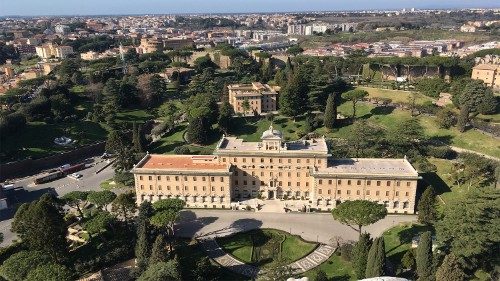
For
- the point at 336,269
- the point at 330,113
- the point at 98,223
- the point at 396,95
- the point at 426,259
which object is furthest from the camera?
the point at 396,95

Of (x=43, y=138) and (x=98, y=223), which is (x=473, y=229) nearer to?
(x=98, y=223)

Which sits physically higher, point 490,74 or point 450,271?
point 490,74

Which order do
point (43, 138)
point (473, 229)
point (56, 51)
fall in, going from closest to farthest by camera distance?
point (473, 229) → point (43, 138) → point (56, 51)

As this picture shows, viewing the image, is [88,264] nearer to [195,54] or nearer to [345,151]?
[345,151]

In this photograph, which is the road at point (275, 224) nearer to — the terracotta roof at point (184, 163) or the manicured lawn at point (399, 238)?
the manicured lawn at point (399, 238)

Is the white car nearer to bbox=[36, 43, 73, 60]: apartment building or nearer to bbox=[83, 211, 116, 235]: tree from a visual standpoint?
bbox=[83, 211, 116, 235]: tree

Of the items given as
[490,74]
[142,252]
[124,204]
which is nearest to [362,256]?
[142,252]

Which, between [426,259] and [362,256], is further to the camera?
[362,256]
